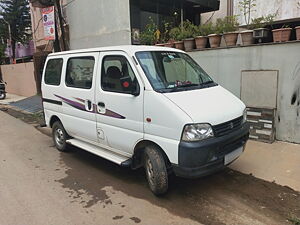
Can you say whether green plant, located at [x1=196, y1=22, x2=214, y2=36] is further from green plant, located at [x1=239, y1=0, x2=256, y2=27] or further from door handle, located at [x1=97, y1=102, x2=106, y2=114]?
door handle, located at [x1=97, y1=102, x2=106, y2=114]

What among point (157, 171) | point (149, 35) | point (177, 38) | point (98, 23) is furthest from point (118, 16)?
point (157, 171)

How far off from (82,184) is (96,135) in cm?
83

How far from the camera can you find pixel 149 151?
3664 mm

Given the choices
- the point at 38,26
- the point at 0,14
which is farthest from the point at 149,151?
the point at 0,14

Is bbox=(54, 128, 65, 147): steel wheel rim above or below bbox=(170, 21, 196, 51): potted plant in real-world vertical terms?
below

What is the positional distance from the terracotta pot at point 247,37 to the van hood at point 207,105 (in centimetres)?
252

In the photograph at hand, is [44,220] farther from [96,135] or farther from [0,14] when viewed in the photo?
[0,14]

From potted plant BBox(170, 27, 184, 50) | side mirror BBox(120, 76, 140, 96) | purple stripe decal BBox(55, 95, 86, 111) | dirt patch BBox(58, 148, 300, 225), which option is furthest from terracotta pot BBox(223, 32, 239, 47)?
purple stripe decal BBox(55, 95, 86, 111)

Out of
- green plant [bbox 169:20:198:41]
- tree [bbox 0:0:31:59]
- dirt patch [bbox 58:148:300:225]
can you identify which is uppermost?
tree [bbox 0:0:31:59]

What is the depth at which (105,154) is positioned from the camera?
14.4ft

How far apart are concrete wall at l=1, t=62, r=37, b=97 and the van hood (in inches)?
519

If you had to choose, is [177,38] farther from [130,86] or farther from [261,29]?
[130,86]

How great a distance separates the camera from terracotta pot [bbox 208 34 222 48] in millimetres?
6443

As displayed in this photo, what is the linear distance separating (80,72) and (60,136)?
1.70 m
